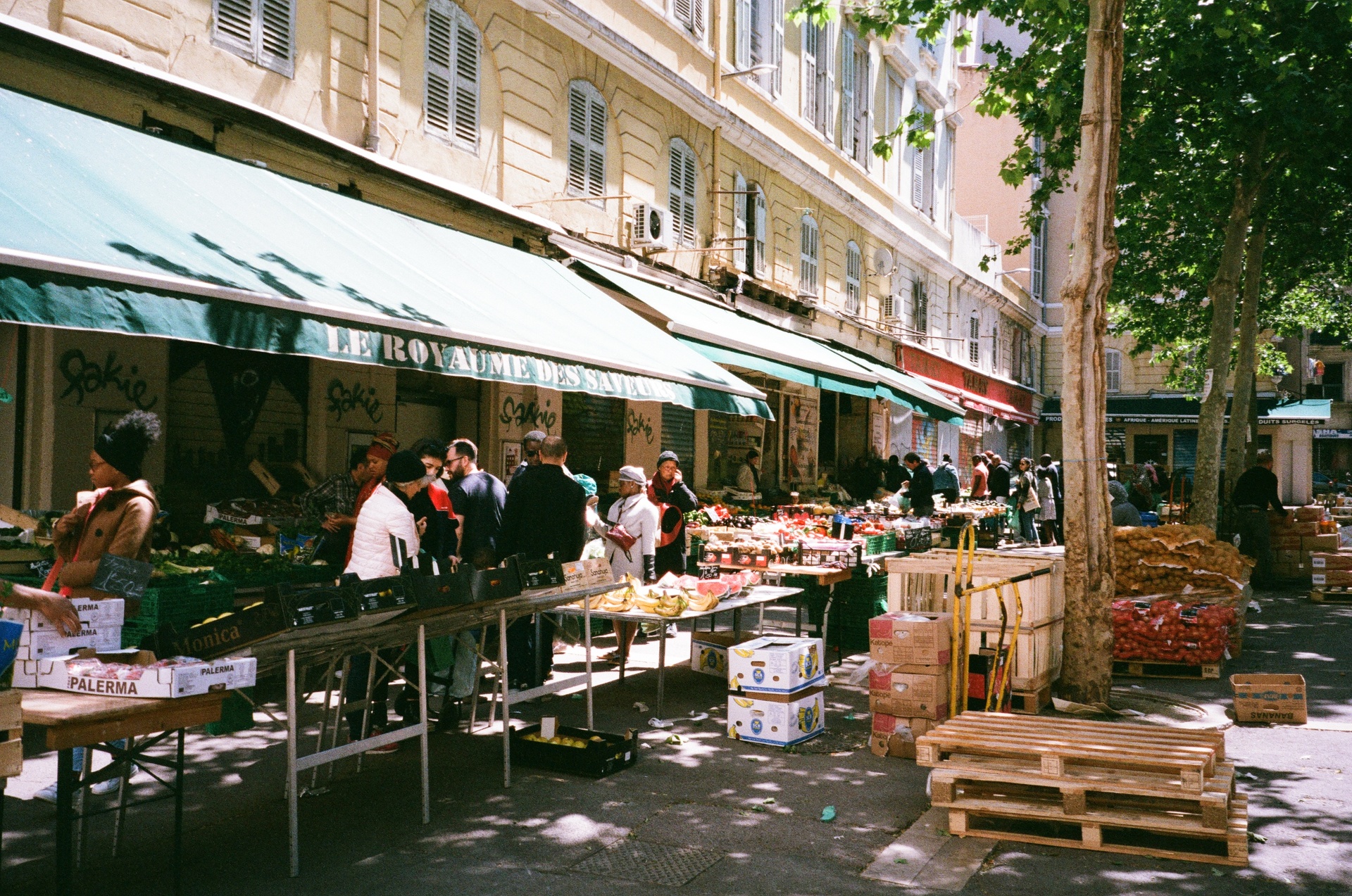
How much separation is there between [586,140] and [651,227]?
4.50 ft

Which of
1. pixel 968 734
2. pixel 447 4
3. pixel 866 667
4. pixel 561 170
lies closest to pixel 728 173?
pixel 561 170

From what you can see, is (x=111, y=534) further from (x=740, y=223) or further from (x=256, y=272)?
(x=740, y=223)

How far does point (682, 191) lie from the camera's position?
1581 cm

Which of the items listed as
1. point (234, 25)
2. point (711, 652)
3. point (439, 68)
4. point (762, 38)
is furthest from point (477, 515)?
point (762, 38)

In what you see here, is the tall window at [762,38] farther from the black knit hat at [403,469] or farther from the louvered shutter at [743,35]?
the black knit hat at [403,469]

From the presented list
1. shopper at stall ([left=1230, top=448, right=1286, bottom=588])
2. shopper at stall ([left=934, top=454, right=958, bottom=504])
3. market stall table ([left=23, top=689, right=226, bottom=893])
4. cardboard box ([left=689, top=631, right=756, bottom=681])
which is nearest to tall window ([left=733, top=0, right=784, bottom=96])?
shopper at stall ([left=934, top=454, right=958, bottom=504])

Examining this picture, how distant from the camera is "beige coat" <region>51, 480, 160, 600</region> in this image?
4941mm

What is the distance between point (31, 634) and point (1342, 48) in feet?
53.5

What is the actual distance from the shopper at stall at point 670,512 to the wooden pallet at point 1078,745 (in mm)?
3871

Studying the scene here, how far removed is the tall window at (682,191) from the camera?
15.5 meters

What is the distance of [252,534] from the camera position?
8898mm

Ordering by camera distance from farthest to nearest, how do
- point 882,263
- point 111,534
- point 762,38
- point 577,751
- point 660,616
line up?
point 882,263, point 762,38, point 660,616, point 577,751, point 111,534

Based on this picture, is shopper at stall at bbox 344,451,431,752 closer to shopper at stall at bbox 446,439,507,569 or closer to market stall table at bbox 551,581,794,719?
market stall table at bbox 551,581,794,719

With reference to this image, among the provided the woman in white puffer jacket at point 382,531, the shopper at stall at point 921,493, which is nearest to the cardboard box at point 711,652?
the woman in white puffer jacket at point 382,531
